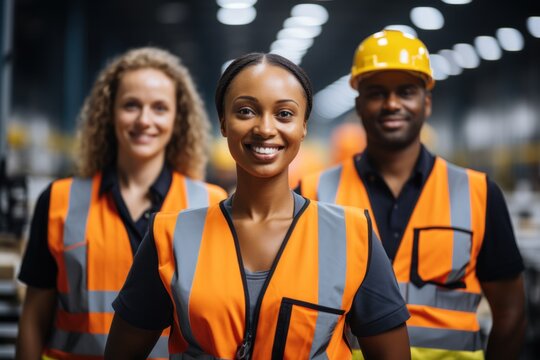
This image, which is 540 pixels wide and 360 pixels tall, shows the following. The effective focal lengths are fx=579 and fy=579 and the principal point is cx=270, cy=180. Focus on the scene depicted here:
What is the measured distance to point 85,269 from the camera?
190 centimetres

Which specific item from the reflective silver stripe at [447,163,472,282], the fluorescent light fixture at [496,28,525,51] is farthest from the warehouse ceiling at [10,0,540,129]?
the reflective silver stripe at [447,163,472,282]

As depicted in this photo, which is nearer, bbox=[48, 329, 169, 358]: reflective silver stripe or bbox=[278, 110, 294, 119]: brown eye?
bbox=[278, 110, 294, 119]: brown eye

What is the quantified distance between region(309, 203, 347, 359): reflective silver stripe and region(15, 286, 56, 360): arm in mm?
1053

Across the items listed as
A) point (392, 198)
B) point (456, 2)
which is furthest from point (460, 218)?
point (456, 2)

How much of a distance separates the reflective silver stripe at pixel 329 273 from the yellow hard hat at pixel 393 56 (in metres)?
0.86

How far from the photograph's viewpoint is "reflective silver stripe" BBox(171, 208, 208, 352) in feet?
4.33

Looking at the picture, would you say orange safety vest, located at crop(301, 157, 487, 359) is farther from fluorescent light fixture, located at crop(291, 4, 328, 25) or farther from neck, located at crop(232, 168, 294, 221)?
fluorescent light fixture, located at crop(291, 4, 328, 25)

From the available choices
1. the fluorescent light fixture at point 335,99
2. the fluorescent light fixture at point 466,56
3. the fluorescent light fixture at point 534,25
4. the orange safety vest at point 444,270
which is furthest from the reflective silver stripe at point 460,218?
the fluorescent light fixture at point 335,99

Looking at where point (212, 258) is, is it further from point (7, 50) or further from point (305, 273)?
point (7, 50)

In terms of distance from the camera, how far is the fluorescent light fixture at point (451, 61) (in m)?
14.5

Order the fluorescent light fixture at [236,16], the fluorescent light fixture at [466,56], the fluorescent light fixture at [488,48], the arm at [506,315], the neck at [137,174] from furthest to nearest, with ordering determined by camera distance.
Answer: the fluorescent light fixture at [466,56]
the fluorescent light fixture at [236,16]
the fluorescent light fixture at [488,48]
the neck at [137,174]
the arm at [506,315]

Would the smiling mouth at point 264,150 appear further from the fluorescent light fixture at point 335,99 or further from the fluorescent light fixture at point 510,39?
the fluorescent light fixture at point 335,99

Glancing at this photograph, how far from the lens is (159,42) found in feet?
55.4

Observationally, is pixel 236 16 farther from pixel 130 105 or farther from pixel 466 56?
pixel 130 105
